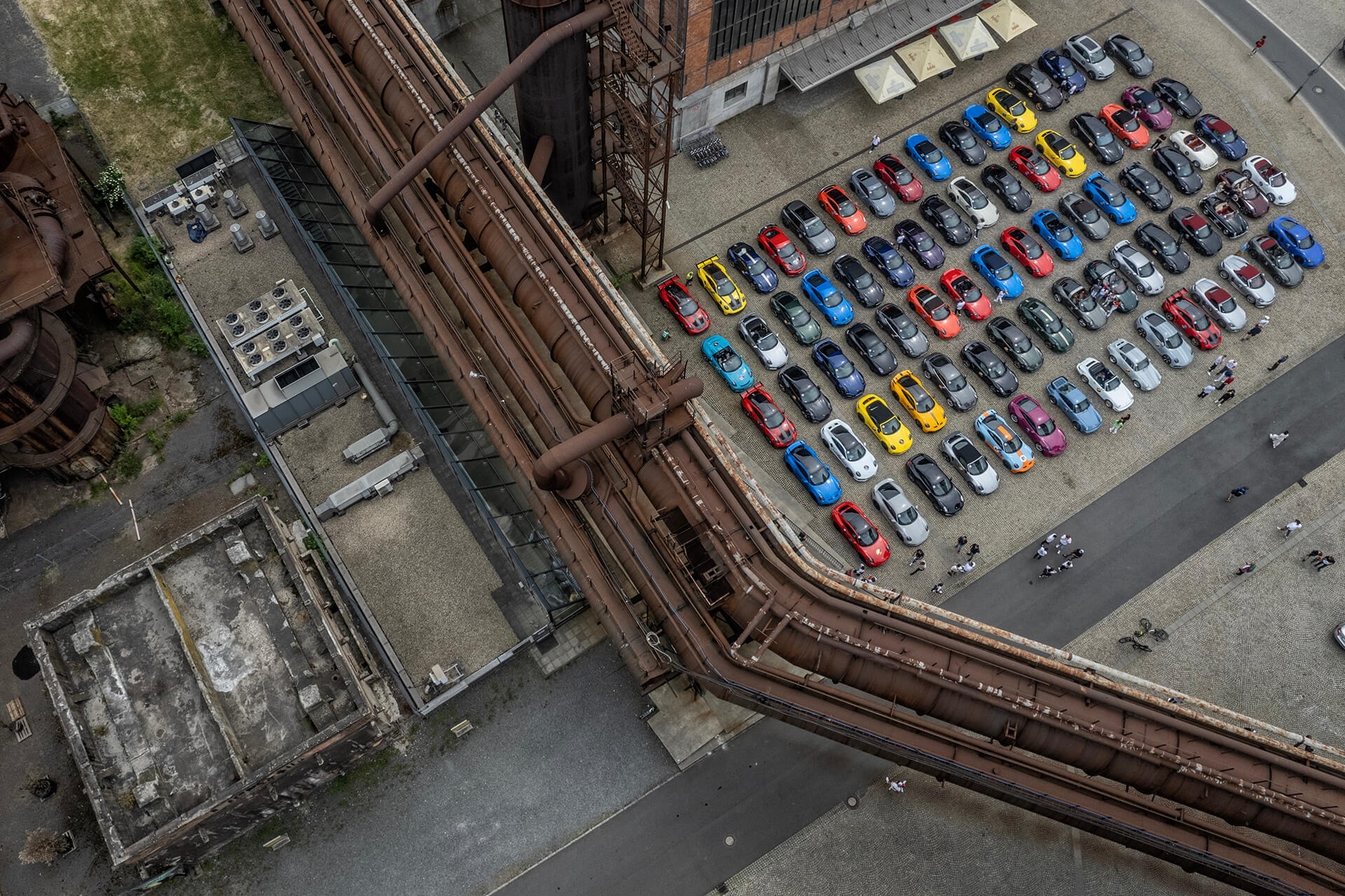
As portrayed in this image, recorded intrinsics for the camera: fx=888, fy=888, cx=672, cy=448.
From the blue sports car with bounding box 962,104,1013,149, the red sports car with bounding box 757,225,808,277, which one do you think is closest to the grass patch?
the red sports car with bounding box 757,225,808,277

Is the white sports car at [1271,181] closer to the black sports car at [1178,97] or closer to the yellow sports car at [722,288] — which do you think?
the black sports car at [1178,97]

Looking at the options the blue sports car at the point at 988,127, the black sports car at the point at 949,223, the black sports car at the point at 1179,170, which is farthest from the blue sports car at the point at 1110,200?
the black sports car at the point at 949,223

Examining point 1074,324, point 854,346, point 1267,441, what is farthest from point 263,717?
point 1267,441

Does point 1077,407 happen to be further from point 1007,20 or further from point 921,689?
point 1007,20

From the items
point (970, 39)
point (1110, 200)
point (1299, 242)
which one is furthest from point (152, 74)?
point (1299, 242)

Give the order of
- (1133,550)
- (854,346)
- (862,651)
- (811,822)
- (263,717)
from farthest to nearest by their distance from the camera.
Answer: (854,346)
(1133,550)
(811,822)
(263,717)
(862,651)

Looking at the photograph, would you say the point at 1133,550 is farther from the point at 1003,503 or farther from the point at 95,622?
the point at 95,622

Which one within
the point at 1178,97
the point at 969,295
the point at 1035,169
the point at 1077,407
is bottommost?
the point at 1077,407
